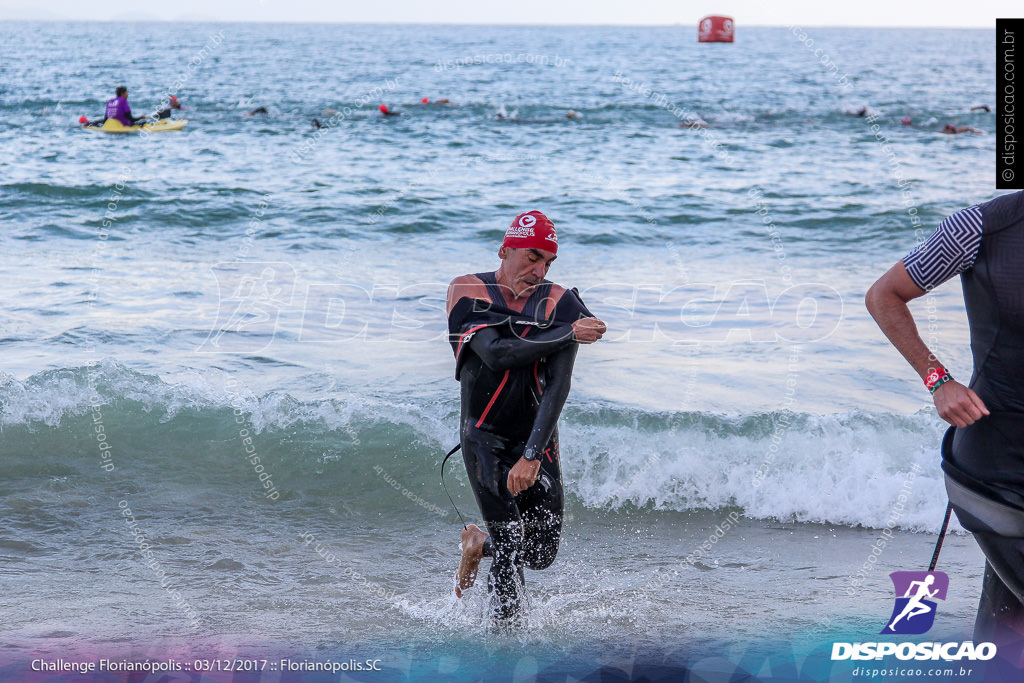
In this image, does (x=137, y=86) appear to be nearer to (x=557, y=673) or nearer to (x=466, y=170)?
(x=466, y=170)

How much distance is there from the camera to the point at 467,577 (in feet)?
15.6

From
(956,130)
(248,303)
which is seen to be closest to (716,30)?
(956,130)

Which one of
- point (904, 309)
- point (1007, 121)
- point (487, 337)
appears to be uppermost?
point (1007, 121)

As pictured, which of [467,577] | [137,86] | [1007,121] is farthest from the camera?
[137,86]

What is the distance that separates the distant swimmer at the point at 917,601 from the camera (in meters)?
4.93

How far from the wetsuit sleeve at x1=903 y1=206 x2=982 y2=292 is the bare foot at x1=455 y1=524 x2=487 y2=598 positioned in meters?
2.37

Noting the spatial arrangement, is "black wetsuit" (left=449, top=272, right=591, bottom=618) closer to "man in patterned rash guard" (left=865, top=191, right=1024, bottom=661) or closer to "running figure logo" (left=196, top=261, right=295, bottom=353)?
"man in patterned rash guard" (left=865, top=191, right=1024, bottom=661)

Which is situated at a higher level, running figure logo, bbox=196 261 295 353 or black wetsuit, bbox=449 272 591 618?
black wetsuit, bbox=449 272 591 618

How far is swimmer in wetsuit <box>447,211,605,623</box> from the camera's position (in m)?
4.24

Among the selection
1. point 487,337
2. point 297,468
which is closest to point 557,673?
point 487,337

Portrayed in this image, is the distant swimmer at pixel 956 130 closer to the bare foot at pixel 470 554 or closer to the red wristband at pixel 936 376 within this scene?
the bare foot at pixel 470 554

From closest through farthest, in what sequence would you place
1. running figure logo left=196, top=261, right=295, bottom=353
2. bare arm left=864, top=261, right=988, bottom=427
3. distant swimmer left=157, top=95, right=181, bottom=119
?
bare arm left=864, top=261, right=988, bottom=427, running figure logo left=196, top=261, right=295, bottom=353, distant swimmer left=157, top=95, right=181, bottom=119

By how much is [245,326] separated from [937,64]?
67.9 meters

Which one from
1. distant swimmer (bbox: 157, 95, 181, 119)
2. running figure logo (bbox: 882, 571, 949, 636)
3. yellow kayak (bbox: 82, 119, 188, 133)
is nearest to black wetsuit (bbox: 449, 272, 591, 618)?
running figure logo (bbox: 882, 571, 949, 636)
